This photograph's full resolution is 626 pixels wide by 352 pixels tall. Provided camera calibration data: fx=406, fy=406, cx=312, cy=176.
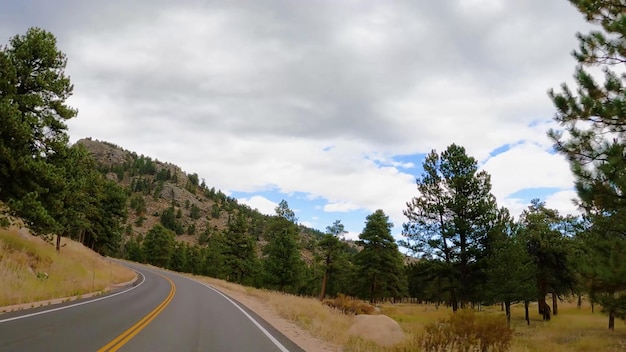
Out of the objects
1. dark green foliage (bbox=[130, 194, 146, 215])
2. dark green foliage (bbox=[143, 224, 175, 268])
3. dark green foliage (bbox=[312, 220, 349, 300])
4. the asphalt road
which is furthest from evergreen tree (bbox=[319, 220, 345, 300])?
dark green foliage (bbox=[130, 194, 146, 215])

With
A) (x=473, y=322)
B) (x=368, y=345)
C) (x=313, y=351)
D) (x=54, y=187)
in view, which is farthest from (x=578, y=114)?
(x=54, y=187)

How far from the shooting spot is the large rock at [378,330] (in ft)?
34.9

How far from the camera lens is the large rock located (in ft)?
34.9

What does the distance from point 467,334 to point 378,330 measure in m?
2.27

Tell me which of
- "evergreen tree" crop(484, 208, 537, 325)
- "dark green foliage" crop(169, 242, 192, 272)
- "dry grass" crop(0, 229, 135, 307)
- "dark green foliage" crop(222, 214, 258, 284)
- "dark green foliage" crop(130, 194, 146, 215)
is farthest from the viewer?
"dark green foliage" crop(130, 194, 146, 215)

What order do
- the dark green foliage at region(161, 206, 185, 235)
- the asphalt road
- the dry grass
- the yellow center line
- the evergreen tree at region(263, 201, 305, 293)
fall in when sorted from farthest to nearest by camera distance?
the dark green foliage at region(161, 206, 185, 235)
the evergreen tree at region(263, 201, 305, 293)
the dry grass
the asphalt road
the yellow center line

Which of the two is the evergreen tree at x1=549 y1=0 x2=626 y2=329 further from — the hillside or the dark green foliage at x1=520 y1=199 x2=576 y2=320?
the dark green foliage at x1=520 y1=199 x2=576 y2=320

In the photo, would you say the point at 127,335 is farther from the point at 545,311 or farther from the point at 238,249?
the point at 238,249

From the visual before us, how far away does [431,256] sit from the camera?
3109 cm

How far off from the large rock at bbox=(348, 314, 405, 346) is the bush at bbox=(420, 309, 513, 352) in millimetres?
867

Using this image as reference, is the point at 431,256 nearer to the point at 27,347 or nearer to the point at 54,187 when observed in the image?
the point at 54,187

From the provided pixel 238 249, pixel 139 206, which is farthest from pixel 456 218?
pixel 139 206

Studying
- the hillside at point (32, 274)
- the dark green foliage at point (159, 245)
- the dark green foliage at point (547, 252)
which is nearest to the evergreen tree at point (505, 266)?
the dark green foliage at point (547, 252)

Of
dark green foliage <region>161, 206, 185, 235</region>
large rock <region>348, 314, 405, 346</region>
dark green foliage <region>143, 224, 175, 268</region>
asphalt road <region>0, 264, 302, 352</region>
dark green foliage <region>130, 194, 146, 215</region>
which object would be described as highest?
dark green foliage <region>130, 194, 146, 215</region>
